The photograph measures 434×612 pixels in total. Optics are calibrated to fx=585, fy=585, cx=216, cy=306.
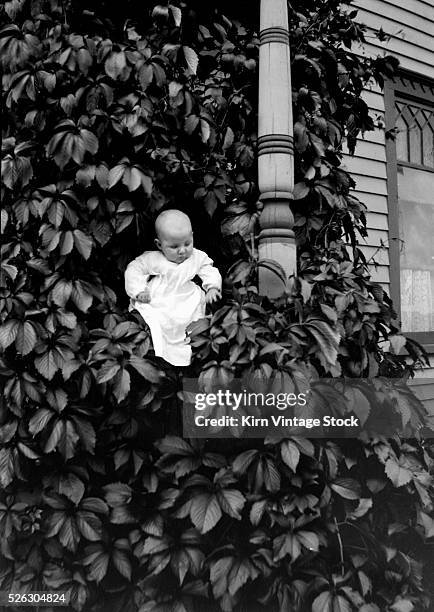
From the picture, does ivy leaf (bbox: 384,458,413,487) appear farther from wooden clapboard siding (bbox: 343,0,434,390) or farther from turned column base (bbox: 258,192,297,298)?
wooden clapboard siding (bbox: 343,0,434,390)

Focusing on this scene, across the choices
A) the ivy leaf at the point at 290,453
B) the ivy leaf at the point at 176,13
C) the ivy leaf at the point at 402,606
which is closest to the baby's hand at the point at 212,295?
the ivy leaf at the point at 290,453

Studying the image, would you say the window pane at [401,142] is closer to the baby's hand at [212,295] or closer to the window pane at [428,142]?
the window pane at [428,142]

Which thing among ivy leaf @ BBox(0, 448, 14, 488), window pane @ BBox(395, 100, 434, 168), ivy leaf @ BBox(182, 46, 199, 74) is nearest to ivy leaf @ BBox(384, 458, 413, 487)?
ivy leaf @ BBox(0, 448, 14, 488)

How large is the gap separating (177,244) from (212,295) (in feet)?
0.83

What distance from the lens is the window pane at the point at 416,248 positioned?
512 centimetres

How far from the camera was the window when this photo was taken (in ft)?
16.5

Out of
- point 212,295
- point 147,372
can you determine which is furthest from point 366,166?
point 147,372

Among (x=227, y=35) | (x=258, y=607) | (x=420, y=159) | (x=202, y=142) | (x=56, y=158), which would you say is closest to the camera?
(x=258, y=607)

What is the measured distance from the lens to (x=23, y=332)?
2141 mm

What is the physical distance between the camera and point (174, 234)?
2.37 meters

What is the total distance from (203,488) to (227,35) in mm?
2048

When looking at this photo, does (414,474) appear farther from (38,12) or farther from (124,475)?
(38,12)

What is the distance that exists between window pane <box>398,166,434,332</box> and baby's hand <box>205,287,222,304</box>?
120 inches

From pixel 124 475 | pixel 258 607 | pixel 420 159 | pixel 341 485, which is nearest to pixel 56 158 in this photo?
pixel 124 475
